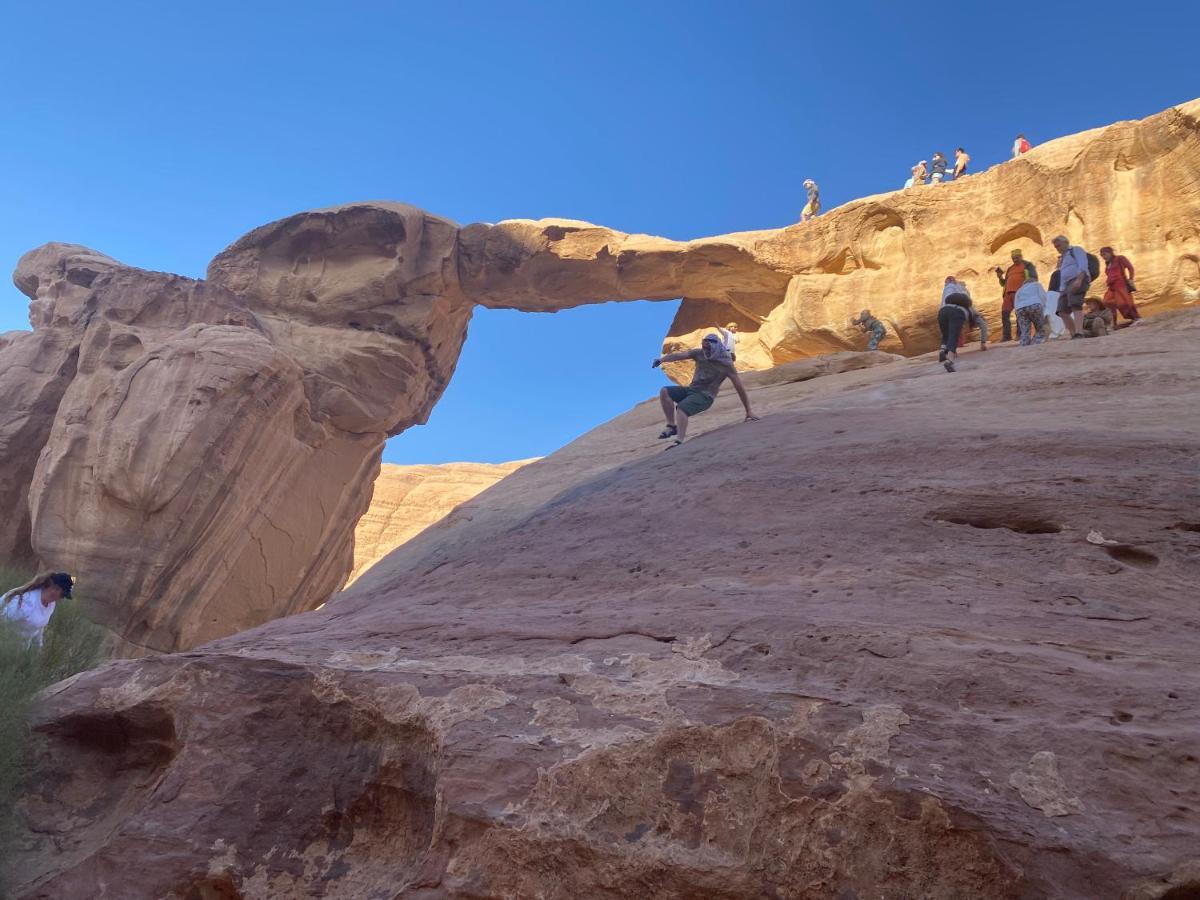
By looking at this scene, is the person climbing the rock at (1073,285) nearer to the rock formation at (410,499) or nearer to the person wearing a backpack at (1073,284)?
the person wearing a backpack at (1073,284)

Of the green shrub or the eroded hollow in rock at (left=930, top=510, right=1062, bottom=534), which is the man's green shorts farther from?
the green shrub

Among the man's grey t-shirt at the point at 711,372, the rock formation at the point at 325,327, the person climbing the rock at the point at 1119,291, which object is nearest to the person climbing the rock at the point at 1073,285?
the person climbing the rock at the point at 1119,291

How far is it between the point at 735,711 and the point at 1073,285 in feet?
26.3

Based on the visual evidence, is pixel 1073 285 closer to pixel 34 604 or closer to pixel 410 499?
pixel 34 604

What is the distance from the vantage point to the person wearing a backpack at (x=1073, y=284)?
9141mm

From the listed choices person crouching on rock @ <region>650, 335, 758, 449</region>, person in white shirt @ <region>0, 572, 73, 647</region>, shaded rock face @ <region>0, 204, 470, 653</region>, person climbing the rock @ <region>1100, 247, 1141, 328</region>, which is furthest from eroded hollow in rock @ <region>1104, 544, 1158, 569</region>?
shaded rock face @ <region>0, 204, 470, 653</region>

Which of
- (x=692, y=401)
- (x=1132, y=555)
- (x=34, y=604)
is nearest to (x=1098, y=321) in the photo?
(x=692, y=401)

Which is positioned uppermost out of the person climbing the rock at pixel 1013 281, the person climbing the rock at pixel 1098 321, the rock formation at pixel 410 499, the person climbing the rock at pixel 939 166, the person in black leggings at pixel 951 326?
the person climbing the rock at pixel 939 166

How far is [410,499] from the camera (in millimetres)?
33688

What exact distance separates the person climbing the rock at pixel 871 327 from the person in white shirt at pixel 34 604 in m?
12.4

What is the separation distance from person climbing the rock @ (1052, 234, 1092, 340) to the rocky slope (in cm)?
369

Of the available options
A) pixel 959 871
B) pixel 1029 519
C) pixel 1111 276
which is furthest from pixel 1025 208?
pixel 959 871

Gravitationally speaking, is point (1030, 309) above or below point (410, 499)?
above

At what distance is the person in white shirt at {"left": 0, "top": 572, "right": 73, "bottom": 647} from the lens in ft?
20.3
